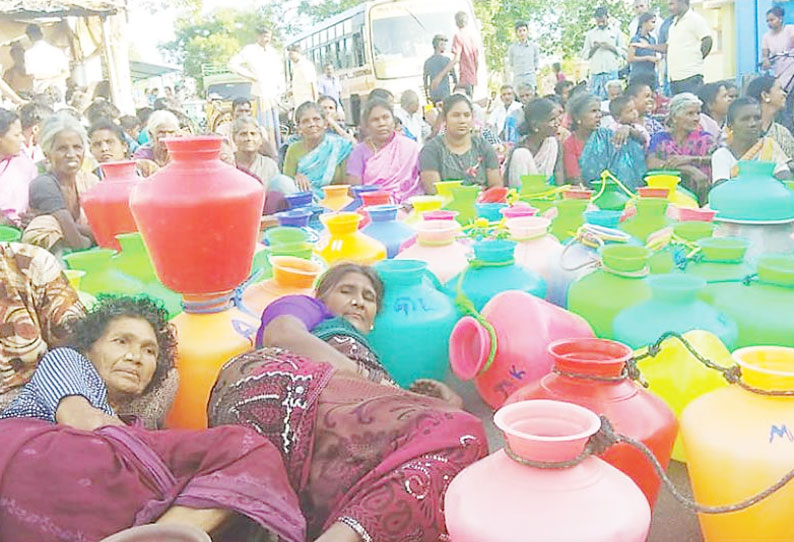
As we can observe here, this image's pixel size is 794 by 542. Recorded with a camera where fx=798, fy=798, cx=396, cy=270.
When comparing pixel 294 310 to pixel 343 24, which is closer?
pixel 294 310

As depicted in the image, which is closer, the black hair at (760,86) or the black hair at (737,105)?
the black hair at (737,105)

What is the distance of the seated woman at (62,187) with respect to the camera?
376 centimetres

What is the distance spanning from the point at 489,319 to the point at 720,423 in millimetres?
926

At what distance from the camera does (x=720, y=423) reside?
59.8 inches

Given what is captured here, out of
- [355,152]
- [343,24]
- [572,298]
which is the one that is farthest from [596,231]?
[343,24]

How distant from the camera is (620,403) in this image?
5.31 ft

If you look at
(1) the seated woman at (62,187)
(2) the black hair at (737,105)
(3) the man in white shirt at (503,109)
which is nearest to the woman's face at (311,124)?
(1) the seated woman at (62,187)

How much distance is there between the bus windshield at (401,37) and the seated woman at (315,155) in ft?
24.2

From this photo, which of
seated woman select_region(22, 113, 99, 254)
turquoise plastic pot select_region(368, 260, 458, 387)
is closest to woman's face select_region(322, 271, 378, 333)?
turquoise plastic pot select_region(368, 260, 458, 387)

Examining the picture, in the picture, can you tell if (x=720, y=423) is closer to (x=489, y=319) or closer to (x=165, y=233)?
(x=489, y=319)

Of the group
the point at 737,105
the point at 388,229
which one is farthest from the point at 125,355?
the point at 737,105

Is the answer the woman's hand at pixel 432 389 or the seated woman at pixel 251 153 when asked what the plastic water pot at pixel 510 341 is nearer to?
the woman's hand at pixel 432 389

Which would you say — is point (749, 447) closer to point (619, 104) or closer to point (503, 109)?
point (619, 104)

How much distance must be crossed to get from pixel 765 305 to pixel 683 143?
9.41ft
